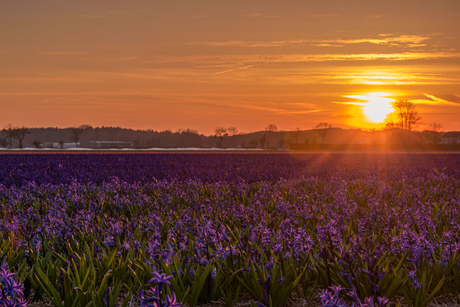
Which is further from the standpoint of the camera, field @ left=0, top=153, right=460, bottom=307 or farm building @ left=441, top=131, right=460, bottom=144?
farm building @ left=441, top=131, right=460, bottom=144

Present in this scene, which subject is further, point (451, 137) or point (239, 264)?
point (451, 137)

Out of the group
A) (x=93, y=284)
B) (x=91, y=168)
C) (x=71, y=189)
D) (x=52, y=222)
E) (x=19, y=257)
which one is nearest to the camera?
(x=93, y=284)

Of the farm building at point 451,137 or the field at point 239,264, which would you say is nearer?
the field at point 239,264

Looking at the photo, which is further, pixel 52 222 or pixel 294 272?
pixel 52 222

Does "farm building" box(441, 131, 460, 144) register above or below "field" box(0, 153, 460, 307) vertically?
above

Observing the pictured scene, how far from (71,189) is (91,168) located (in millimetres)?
6266

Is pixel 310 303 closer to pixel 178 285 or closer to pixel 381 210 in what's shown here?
pixel 178 285

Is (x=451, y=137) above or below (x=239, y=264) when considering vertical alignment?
above

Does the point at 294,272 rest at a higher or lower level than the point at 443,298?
higher

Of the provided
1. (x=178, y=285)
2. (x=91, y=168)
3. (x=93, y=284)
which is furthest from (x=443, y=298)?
(x=91, y=168)

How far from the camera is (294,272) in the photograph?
4031mm

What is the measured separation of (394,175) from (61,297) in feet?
46.2

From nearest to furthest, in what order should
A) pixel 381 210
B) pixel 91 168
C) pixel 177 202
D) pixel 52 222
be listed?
pixel 52 222 < pixel 381 210 < pixel 177 202 < pixel 91 168

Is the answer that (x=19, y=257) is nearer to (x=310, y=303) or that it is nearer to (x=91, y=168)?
(x=310, y=303)
